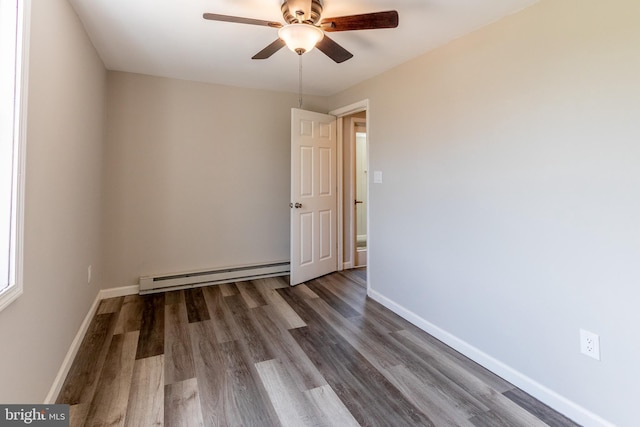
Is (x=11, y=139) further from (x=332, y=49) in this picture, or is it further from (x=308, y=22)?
(x=332, y=49)

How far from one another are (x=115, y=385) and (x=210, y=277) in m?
1.75

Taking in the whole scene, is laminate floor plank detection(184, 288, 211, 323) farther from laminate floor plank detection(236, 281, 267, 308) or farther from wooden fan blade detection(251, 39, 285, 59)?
wooden fan blade detection(251, 39, 285, 59)

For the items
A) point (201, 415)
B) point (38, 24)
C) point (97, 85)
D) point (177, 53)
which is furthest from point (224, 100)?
point (201, 415)

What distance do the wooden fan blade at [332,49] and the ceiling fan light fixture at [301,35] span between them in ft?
0.28

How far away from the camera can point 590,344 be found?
1.57 m

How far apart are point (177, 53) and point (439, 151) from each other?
7.78ft

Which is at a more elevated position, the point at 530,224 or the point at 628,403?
the point at 530,224

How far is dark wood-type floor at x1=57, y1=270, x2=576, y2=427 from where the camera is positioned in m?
1.61

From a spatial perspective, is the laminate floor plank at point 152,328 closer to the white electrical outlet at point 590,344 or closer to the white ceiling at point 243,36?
the white ceiling at point 243,36

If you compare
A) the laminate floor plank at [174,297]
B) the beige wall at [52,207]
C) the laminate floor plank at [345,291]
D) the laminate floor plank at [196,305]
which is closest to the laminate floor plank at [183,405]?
the beige wall at [52,207]

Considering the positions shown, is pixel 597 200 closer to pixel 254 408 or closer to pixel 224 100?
pixel 254 408

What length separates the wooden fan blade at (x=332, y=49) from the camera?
1853 mm

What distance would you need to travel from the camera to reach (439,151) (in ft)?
7.92

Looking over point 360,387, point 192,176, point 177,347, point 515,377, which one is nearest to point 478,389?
point 515,377
